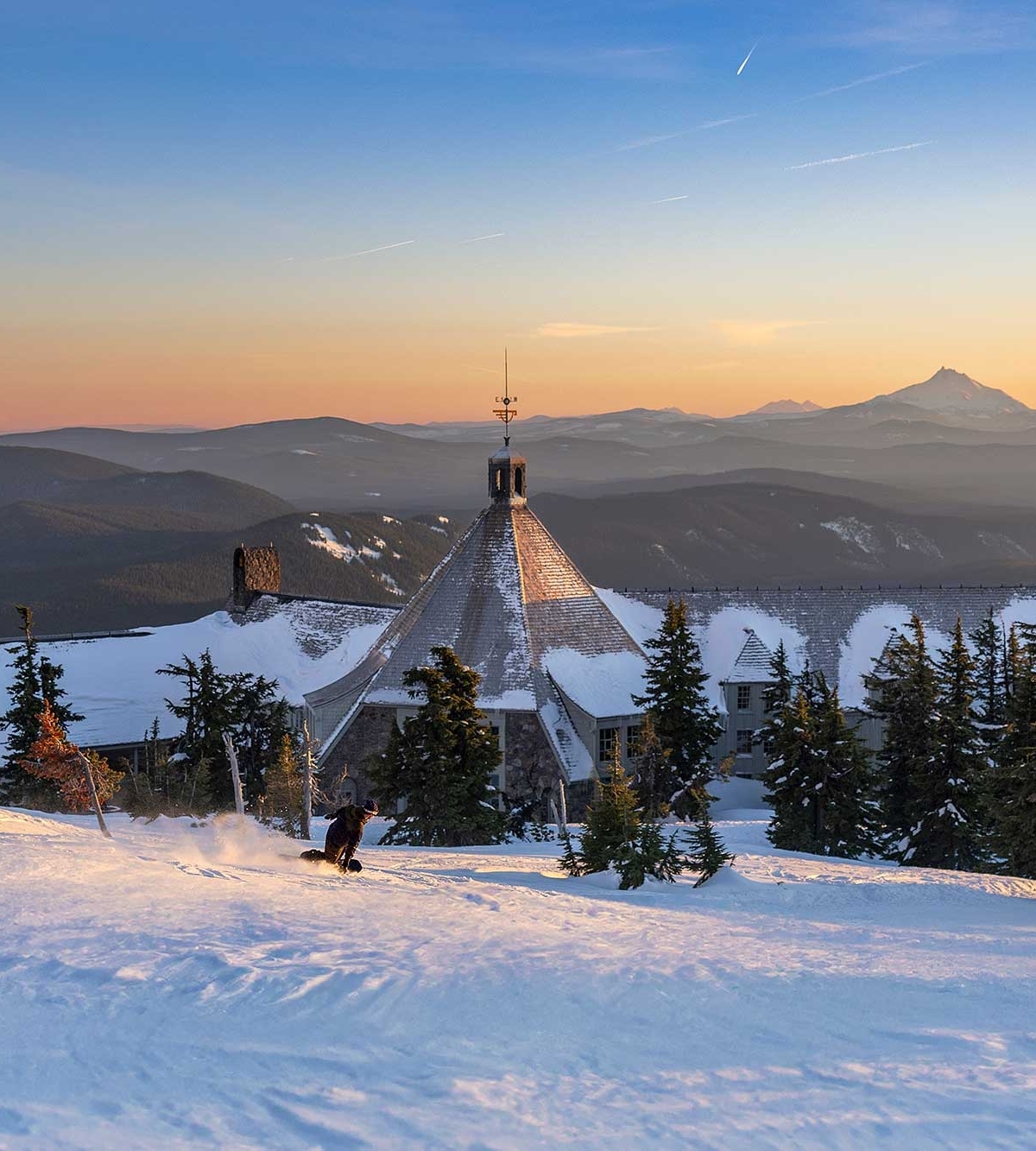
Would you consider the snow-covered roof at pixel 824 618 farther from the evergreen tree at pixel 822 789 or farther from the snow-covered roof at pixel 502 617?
the evergreen tree at pixel 822 789

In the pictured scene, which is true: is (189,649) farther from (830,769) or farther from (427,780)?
(830,769)

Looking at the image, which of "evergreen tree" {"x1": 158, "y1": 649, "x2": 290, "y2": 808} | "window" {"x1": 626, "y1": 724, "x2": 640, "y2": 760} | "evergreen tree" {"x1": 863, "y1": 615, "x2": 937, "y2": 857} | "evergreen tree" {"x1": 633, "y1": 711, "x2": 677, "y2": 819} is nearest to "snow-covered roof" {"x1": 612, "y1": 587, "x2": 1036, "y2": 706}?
"window" {"x1": 626, "y1": 724, "x2": 640, "y2": 760}

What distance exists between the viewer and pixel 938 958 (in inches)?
611

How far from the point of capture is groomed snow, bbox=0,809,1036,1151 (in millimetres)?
8977

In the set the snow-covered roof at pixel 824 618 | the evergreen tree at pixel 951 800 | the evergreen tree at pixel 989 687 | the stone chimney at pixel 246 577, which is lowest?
the evergreen tree at pixel 951 800

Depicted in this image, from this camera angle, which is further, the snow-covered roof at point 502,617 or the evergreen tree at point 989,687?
the snow-covered roof at point 502,617

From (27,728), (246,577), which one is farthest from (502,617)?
(246,577)

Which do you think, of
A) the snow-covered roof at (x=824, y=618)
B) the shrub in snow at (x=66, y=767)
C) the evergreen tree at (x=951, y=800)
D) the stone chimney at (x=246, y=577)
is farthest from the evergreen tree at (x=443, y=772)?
the stone chimney at (x=246, y=577)

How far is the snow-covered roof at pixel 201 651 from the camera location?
184 ft

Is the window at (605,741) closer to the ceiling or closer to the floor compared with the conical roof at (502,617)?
closer to the floor

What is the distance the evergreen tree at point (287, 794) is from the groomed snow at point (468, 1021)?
1570 cm

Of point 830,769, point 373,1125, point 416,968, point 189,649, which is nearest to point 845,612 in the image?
point 830,769

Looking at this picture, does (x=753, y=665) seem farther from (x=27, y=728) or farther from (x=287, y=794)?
(x=27, y=728)

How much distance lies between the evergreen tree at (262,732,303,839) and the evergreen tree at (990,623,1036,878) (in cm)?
1851
